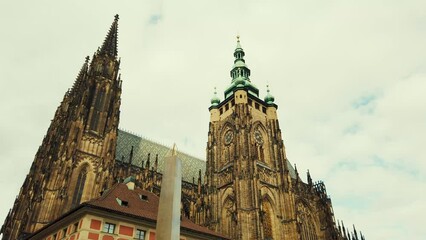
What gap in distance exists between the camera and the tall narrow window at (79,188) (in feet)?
123

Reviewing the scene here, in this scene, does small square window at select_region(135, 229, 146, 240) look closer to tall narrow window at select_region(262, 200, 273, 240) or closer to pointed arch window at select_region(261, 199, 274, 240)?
pointed arch window at select_region(261, 199, 274, 240)

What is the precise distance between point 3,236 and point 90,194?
11.7 metres

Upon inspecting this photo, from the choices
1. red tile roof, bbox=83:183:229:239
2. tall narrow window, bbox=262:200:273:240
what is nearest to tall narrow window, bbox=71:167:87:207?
red tile roof, bbox=83:183:229:239

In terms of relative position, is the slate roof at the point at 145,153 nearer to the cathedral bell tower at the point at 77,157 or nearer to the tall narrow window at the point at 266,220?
the cathedral bell tower at the point at 77,157

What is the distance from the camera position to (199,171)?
5175cm

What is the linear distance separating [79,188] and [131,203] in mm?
14414

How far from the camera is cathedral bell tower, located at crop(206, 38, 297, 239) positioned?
44.9m

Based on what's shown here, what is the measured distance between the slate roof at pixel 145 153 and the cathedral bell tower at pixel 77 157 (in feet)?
25.7

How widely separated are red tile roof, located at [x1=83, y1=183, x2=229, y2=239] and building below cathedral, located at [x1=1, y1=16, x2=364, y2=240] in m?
0.56

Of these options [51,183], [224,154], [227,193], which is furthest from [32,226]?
[224,154]

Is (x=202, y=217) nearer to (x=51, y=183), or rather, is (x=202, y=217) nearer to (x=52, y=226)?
(x=51, y=183)

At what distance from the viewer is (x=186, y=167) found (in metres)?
59.9

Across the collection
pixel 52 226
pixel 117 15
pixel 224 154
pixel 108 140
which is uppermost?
pixel 117 15

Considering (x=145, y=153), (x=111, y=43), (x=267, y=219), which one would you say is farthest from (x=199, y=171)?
(x=111, y=43)
